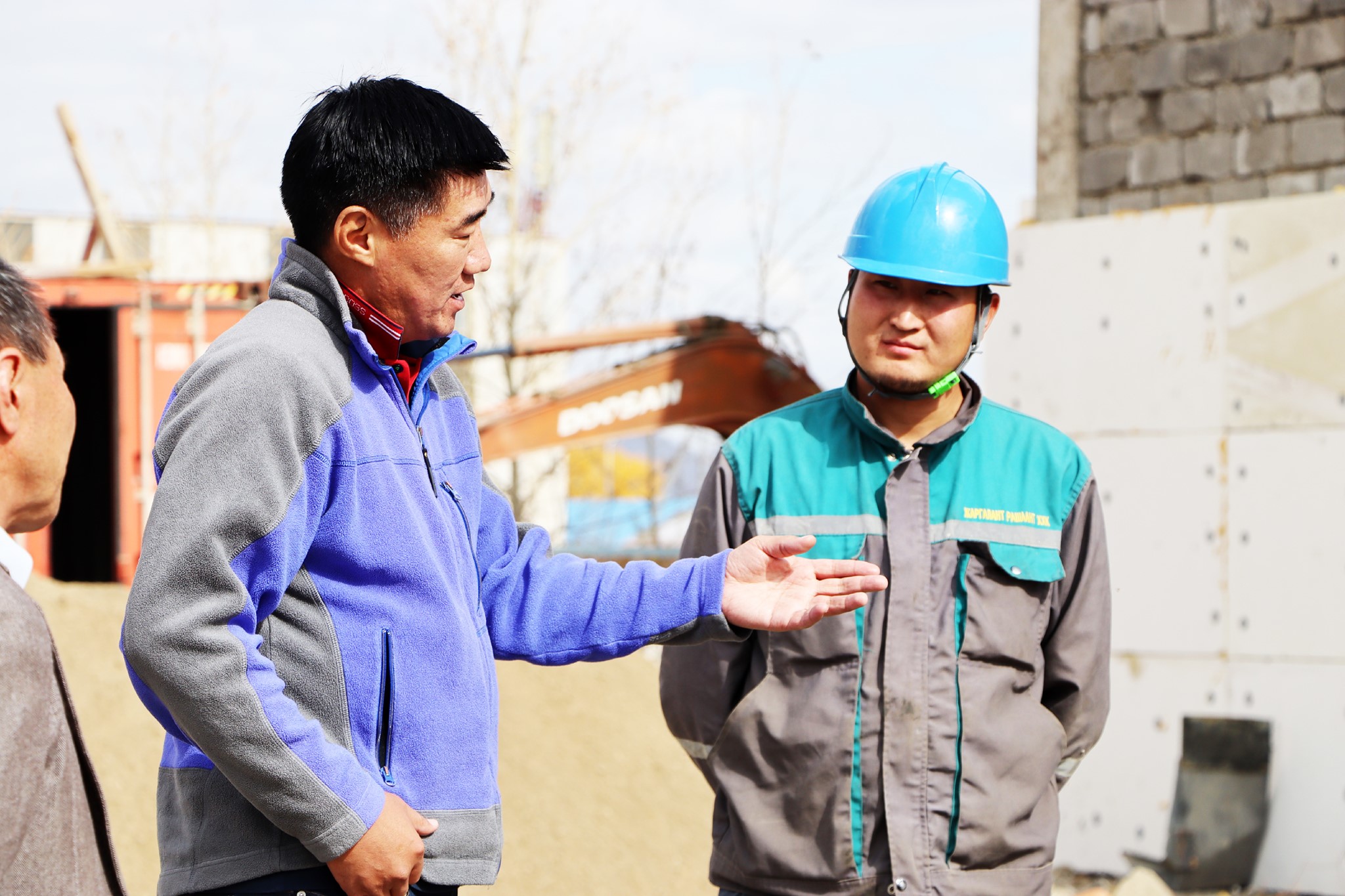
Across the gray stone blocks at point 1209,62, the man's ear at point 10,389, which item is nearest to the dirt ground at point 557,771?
the gray stone blocks at point 1209,62

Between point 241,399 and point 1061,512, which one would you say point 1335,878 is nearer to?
point 1061,512

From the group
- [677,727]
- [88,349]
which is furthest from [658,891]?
[88,349]

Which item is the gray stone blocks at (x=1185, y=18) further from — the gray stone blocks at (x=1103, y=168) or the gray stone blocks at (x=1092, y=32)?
the gray stone blocks at (x=1103, y=168)

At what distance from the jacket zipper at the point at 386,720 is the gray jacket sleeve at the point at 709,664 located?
3.24ft

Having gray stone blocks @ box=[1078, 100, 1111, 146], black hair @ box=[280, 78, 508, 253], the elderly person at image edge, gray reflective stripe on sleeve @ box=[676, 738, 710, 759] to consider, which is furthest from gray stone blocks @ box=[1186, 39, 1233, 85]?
the elderly person at image edge

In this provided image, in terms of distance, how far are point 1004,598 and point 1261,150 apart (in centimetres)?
475

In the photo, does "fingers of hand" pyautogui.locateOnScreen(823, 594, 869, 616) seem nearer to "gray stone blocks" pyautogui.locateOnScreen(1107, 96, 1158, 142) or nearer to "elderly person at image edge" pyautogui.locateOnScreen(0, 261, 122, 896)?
"elderly person at image edge" pyautogui.locateOnScreen(0, 261, 122, 896)

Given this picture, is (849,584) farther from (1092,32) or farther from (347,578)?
(1092,32)

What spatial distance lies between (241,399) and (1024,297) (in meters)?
5.66

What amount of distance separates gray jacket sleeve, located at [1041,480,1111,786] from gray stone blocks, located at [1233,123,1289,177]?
4401mm

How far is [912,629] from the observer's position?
2.56 meters

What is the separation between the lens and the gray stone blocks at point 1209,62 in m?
6.54

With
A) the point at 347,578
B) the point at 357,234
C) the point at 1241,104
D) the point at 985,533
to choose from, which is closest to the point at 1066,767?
the point at 985,533

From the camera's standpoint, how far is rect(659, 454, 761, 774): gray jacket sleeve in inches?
107
